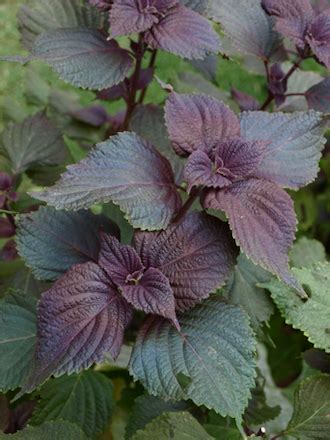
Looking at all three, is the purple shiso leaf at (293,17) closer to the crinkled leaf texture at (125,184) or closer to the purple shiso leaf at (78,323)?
the crinkled leaf texture at (125,184)

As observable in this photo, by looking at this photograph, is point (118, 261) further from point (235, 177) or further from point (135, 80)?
point (135, 80)

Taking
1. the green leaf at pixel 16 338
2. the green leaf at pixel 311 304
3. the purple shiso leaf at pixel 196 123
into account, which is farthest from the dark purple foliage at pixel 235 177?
the green leaf at pixel 16 338

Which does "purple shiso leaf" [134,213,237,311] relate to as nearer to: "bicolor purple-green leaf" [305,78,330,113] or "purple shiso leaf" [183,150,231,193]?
"purple shiso leaf" [183,150,231,193]

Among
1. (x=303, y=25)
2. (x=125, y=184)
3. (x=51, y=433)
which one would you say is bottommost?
(x=51, y=433)

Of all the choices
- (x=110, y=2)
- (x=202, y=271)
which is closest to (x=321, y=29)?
(x=110, y=2)

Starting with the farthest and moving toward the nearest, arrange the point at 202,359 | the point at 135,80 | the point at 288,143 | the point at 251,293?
1. the point at 135,80
2. the point at 251,293
3. the point at 288,143
4. the point at 202,359

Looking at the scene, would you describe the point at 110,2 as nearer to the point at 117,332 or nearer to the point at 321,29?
the point at 321,29

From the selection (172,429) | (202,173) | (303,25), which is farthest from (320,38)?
(172,429)

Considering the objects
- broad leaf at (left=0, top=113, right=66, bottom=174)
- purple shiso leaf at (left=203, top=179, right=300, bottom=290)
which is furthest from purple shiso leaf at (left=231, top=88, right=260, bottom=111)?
purple shiso leaf at (left=203, top=179, right=300, bottom=290)
